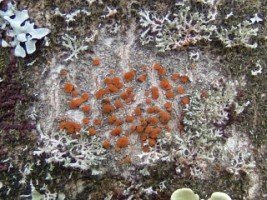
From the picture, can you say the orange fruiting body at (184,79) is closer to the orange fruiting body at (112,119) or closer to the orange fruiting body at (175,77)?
the orange fruiting body at (175,77)

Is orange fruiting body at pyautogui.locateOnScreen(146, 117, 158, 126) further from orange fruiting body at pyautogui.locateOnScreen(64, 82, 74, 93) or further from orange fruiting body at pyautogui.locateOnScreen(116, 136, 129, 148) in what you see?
orange fruiting body at pyautogui.locateOnScreen(64, 82, 74, 93)

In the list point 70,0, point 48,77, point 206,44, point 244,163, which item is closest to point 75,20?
point 70,0

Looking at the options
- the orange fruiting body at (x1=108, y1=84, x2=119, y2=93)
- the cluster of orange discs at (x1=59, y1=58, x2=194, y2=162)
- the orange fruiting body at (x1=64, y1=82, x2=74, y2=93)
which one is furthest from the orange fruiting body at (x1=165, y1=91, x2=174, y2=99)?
the orange fruiting body at (x1=64, y1=82, x2=74, y2=93)

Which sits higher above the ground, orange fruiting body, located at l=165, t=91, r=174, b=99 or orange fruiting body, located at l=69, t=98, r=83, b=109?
orange fruiting body, located at l=165, t=91, r=174, b=99

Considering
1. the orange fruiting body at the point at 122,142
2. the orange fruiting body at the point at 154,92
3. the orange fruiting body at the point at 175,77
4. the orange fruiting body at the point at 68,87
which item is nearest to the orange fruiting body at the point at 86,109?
the orange fruiting body at the point at 68,87


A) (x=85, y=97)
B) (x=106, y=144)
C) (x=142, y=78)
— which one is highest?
(x=142, y=78)

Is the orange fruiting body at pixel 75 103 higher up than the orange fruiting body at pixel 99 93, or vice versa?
the orange fruiting body at pixel 99 93

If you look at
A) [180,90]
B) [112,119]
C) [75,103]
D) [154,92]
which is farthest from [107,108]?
[180,90]

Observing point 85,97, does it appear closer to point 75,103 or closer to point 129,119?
point 75,103
